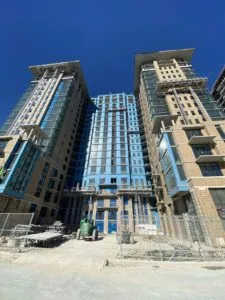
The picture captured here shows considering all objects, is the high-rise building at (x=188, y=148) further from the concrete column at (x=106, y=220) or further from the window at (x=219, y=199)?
the concrete column at (x=106, y=220)

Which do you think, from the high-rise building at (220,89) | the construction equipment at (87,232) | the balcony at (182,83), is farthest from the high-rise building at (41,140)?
the high-rise building at (220,89)

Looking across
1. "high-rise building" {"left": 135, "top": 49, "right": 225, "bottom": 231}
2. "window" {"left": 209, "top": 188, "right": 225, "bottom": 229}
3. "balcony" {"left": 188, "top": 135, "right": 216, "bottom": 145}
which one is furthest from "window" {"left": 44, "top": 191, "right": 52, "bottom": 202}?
"window" {"left": 209, "top": 188, "right": 225, "bottom": 229}

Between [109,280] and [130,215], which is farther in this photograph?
[130,215]

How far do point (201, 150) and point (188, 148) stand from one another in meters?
2.44

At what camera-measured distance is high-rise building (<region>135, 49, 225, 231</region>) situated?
2359cm

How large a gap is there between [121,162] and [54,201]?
23.7 meters

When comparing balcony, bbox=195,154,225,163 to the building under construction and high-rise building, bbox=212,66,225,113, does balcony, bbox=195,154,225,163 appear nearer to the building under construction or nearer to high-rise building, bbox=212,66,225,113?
the building under construction

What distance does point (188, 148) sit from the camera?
2867 cm

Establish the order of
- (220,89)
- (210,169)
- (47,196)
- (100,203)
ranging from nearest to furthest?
1. (210,169)
2. (47,196)
3. (100,203)
4. (220,89)

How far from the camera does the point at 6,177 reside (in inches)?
1160

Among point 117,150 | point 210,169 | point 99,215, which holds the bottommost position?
point 99,215

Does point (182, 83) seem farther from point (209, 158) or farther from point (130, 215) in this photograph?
point (130, 215)

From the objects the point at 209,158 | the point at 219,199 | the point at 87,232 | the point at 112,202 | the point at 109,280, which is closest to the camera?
the point at 109,280

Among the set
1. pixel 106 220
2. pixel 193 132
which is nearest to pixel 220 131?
pixel 193 132
